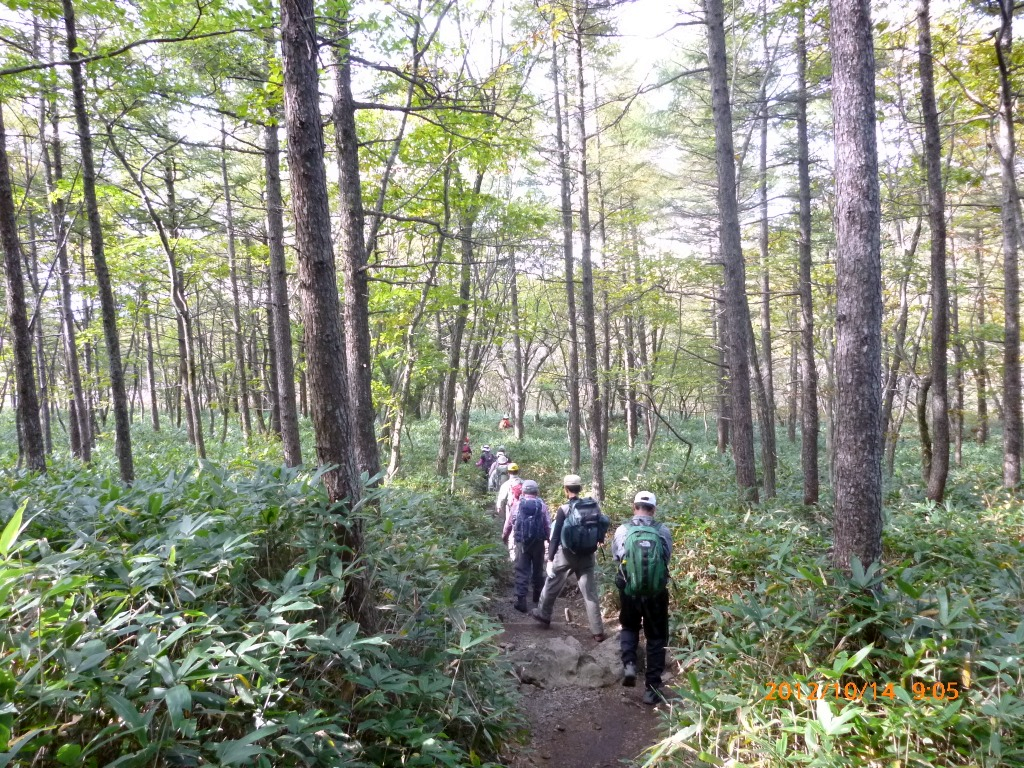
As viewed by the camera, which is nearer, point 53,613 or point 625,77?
point 53,613

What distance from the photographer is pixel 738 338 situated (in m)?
8.67

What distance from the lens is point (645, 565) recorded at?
5.03 m

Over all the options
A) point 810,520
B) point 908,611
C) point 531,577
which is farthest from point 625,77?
point 908,611

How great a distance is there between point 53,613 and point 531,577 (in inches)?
244

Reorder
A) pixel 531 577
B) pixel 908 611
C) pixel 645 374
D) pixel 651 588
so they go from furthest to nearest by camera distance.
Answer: pixel 645 374
pixel 531 577
pixel 651 588
pixel 908 611

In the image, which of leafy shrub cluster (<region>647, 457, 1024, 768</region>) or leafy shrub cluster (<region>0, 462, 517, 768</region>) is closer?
leafy shrub cluster (<region>0, 462, 517, 768</region>)

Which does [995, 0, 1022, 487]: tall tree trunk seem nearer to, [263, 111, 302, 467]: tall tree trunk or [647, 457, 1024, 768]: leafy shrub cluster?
[647, 457, 1024, 768]: leafy shrub cluster

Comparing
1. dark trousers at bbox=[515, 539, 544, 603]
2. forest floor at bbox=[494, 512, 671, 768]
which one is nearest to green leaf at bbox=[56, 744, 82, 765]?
forest floor at bbox=[494, 512, 671, 768]

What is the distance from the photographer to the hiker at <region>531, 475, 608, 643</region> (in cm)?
624

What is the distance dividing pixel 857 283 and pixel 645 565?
2.95 metres

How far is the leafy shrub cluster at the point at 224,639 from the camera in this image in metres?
1.95

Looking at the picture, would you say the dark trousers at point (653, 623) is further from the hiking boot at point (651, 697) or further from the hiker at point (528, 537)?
the hiker at point (528, 537)

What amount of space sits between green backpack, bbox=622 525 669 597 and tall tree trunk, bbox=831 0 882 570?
4.76 ft

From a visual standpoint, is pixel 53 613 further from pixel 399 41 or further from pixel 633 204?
pixel 633 204
